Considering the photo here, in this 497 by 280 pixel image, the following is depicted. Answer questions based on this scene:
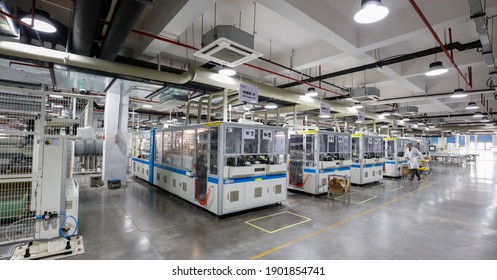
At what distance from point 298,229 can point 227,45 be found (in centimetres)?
358

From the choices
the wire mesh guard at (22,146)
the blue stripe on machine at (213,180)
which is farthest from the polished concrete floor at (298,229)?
the wire mesh guard at (22,146)

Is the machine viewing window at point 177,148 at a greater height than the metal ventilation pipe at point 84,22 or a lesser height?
lesser

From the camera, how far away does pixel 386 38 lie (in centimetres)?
399

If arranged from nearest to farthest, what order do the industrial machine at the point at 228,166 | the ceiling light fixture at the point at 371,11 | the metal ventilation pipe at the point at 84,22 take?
the ceiling light fixture at the point at 371,11 → the metal ventilation pipe at the point at 84,22 → the industrial machine at the point at 228,166

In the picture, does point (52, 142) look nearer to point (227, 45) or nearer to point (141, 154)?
point (227, 45)

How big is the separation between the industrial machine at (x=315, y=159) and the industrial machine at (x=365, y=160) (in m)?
1.00

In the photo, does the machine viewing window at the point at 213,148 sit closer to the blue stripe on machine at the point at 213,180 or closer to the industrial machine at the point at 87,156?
the blue stripe on machine at the point at 213,180

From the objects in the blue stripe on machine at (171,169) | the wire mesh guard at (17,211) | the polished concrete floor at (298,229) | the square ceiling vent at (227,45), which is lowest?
the polished concrete floor at (298,229)

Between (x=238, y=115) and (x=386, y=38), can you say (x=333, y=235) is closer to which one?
(x=386, y=38)

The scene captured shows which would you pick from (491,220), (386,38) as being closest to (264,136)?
(386,38)

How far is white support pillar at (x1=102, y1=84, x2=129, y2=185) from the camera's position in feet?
26.3

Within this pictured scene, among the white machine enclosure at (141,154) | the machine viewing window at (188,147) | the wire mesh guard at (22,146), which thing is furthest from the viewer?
the white machine enclosure at (141,154)

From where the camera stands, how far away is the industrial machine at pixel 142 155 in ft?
29.4
